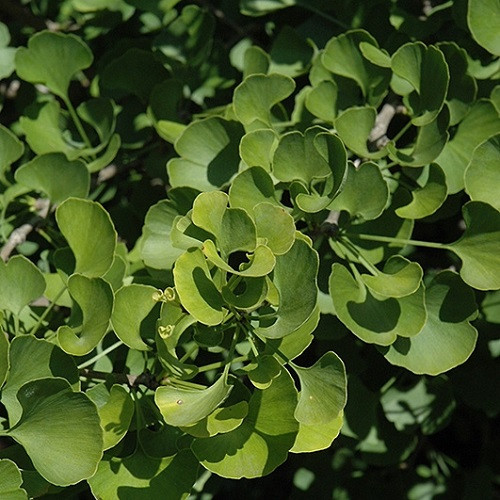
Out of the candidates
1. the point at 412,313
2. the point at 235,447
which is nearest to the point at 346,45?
the point at 412,313

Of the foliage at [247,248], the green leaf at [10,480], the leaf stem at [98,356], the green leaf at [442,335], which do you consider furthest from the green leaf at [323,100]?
the green leaf at [10,480]

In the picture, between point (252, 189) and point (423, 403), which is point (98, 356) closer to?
point (252, 189)

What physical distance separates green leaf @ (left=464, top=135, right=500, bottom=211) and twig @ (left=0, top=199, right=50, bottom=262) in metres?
0.52

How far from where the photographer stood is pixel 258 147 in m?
0.82

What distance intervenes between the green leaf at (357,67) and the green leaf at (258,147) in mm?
187

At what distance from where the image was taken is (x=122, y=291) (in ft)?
2.54

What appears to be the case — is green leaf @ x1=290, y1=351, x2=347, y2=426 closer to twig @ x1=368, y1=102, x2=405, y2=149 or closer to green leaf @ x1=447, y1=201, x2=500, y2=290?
green leaf @ x1=447, y1=201, x2=500, y2=290

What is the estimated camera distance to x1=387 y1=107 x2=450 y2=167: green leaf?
2.79 ft

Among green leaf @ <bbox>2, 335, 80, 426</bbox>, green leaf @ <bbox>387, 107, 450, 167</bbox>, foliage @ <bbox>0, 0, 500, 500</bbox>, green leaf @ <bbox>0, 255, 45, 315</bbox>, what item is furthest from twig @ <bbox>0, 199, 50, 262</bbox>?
green leaf @ <bbox>387, 107, 450, 167</bbox>

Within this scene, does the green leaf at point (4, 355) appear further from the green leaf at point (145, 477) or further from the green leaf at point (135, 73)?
the green leaf at point (135, 73)

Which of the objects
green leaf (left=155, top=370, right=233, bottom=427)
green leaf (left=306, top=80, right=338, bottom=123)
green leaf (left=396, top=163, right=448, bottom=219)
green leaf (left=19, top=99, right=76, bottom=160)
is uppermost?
green leaf (left=306, top=80, right=338, bottom=123)

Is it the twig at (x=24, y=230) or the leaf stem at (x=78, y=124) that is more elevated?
the leaf stem at (x=78, y=124)

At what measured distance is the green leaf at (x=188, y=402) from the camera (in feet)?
2.15

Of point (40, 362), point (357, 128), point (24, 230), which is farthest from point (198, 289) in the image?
point (24, 230)
